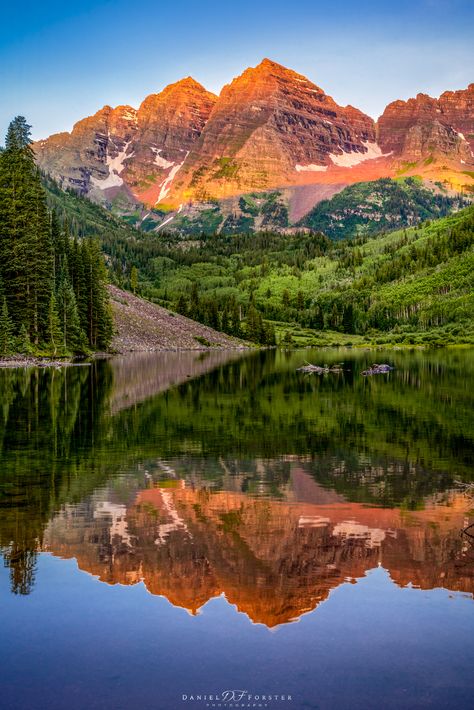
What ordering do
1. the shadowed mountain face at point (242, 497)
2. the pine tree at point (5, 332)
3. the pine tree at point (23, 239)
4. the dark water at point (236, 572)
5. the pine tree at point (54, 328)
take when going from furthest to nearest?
the pine tree at point (54, 328) < the pine tree at point (23, 239) < the pine tree at point (5, 332) < the shadowed mountain face at point (242, 497) < the dark water at point (236, 572)

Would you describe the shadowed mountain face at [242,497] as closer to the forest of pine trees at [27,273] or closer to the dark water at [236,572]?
the dark water at [236,572]

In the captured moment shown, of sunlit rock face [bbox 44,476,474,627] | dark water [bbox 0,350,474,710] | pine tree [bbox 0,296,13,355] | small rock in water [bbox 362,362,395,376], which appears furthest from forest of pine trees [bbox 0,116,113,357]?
sunlit rock face [bbox 44,476,474,627]

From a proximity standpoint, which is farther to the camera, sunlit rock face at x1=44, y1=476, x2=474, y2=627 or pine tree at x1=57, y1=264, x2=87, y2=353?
pine tree at x1=57, y1=264, x2=87, y2=353

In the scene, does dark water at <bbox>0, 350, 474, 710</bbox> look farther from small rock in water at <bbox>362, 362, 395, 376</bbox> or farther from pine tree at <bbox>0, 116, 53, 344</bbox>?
pine tree at <bbox>0, 116, 53, 344</bbox>

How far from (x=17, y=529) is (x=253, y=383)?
61.0 meters

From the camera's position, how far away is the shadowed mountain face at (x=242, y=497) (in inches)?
654

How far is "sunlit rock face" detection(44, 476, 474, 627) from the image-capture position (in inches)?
617

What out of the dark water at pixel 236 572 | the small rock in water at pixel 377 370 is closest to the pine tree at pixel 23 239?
the small rock in water at pixel 377 370

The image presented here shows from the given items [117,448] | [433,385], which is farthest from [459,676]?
[433,385]

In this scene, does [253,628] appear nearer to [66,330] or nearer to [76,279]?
[66,330]

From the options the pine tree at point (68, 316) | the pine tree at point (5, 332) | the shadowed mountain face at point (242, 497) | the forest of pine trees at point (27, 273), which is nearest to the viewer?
the shadowed mountain face at point (242, 497)

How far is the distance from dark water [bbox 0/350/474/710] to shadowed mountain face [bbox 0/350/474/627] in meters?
0.09

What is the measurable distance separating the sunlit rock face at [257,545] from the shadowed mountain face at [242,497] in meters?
0.05

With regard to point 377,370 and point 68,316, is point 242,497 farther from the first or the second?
point 68,316
